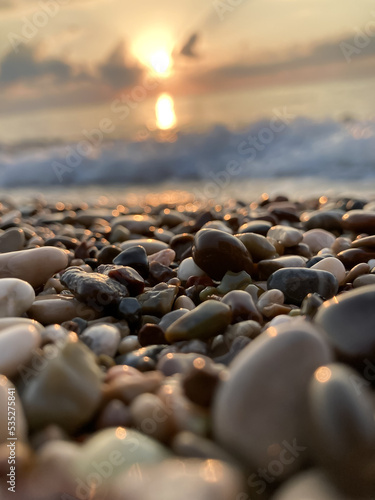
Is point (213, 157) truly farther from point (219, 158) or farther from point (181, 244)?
point (181, 244)

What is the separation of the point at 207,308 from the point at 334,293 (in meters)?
0.61

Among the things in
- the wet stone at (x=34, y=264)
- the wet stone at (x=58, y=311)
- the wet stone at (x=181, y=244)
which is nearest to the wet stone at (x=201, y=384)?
the wet stone at (x=58, y=311)

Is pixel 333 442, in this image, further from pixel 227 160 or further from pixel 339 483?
pixel 227 160

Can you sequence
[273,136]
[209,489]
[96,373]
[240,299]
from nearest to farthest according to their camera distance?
[209,489]
[96,373]
[240,299]
[273,136]

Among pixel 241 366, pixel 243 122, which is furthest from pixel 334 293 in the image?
pixel 243 122

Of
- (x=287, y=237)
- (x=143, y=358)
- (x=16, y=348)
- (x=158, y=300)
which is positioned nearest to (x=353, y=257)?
(x=287, y=237)

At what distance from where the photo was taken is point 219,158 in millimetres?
12578

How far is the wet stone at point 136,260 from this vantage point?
2.46 m

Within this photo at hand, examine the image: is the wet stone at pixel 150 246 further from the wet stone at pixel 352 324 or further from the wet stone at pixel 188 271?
the wet stone at pixel 352 324

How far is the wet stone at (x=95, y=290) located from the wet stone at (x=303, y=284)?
0.66 m

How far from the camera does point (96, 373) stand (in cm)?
130

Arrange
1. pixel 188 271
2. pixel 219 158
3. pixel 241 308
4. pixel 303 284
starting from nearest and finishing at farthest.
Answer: pixel 241 308, pixel 303 284, pixel 188 271, pixel 219 158

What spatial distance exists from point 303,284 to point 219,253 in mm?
405

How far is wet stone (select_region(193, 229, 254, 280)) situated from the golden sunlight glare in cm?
1262
